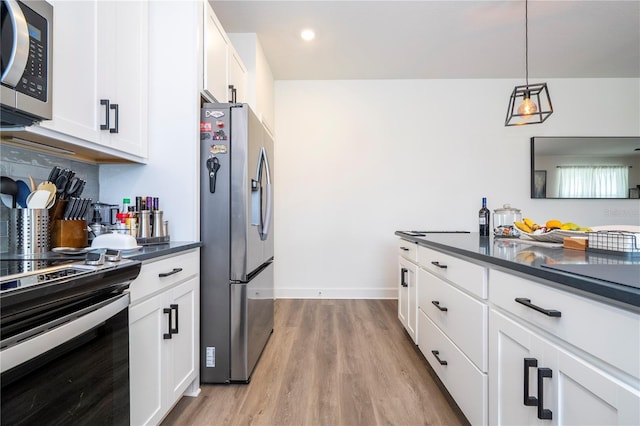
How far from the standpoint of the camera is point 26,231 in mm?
1194

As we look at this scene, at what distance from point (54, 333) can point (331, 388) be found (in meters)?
1.51

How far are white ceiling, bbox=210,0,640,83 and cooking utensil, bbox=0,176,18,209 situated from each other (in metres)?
2.09

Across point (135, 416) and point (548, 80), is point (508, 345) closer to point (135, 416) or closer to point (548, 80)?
point (135, 416)

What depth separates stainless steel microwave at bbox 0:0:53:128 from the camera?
94 cm

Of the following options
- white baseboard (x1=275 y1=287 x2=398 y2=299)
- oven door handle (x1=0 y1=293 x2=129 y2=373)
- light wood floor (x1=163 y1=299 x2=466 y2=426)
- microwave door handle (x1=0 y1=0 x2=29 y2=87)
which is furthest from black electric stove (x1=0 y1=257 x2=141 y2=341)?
white baseboard (x1=275 y1=287 x2=398 y2=299)

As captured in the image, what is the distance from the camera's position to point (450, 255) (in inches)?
62.2

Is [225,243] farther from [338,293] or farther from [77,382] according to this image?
[338,293]

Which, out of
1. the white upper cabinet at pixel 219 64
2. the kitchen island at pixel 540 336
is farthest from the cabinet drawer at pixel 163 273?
the kitchen island at pixel 540 336

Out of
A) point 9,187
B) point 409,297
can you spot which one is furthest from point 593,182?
point 9,187

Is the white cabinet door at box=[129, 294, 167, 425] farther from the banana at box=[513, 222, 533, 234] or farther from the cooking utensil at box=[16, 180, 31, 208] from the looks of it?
the banana at box=[513, 222, 533, 234]

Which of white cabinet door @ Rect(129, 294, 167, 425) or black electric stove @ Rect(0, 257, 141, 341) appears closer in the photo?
black electric stove @ Rect(0, 257, 141, 341)

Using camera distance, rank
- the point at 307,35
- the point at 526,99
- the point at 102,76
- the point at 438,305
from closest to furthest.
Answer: the point at 102,76, the point at 438,305, the point at 526,99, the point at 307,35

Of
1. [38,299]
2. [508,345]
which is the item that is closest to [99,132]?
[38,299]

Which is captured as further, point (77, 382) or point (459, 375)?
point (459, 375)
